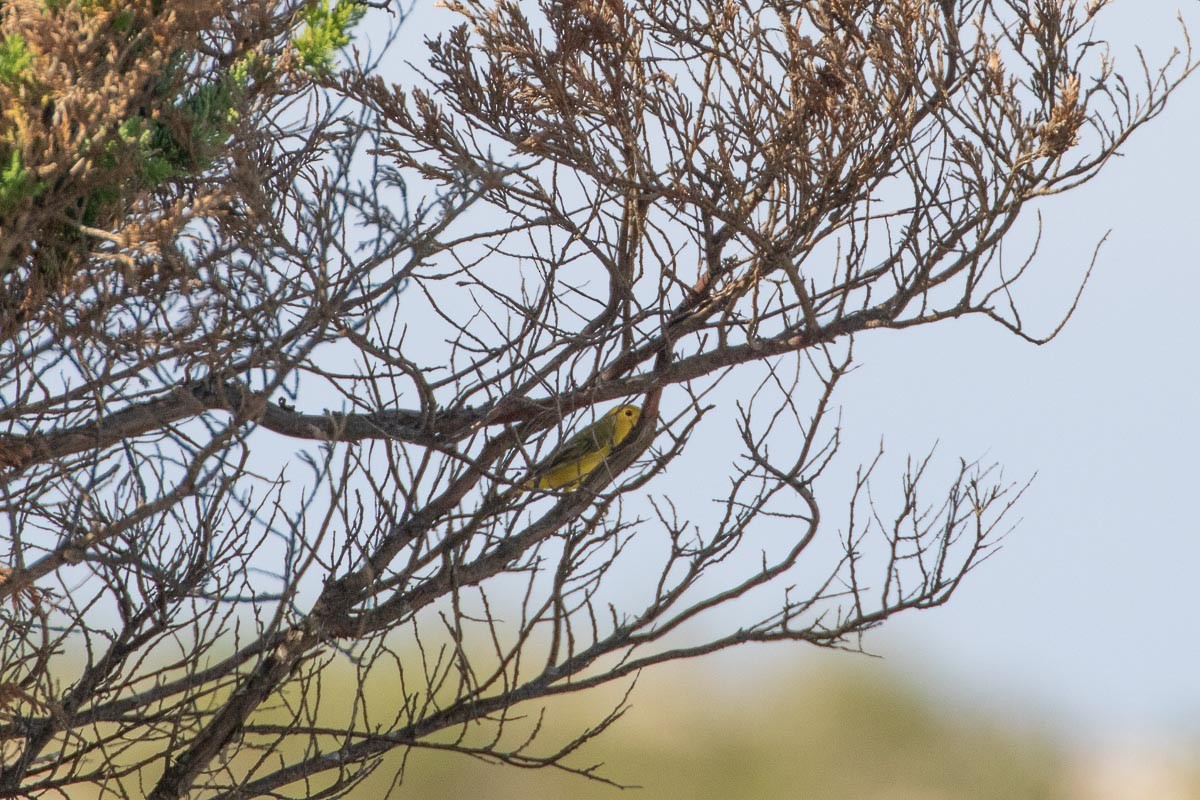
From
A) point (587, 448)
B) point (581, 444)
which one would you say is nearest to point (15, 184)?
point (581, 444)

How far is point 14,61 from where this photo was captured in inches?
134

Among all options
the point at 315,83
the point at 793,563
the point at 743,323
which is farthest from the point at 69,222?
the point at 793,563

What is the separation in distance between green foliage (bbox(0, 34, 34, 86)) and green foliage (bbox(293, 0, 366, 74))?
136 centimetres

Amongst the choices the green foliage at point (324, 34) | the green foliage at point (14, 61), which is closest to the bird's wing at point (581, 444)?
the green foliage at point (324, 34)

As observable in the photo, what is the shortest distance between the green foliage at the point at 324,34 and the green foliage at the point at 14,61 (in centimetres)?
136

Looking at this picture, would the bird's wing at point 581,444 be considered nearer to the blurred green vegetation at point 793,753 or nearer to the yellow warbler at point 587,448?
the yellow warbler at point 587,448

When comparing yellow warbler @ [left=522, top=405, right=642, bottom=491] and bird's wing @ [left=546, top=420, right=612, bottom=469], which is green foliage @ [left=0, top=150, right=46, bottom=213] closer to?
bird's wing @ [left=546, top=420, right=612, bottom=469]

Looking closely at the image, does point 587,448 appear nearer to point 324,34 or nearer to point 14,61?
point 324,34

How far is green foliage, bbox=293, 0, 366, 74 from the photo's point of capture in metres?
4.63

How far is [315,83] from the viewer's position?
463 cm

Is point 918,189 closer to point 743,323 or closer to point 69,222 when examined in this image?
point 743,323

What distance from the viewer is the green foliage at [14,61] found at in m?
3.39

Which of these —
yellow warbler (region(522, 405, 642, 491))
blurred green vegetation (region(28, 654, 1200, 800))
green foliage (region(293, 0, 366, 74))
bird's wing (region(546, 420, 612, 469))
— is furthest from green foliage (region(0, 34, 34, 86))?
blurred green vegetation (region(28, 654, 1200, 800))

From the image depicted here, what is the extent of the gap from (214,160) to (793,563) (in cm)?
275
